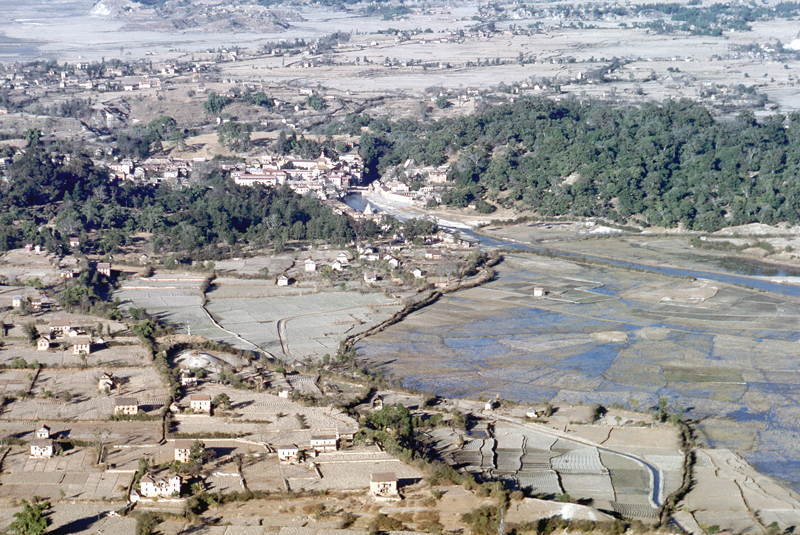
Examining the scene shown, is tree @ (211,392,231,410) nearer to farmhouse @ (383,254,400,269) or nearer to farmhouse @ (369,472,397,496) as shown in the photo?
farmhouse @ (369,472,397,496)

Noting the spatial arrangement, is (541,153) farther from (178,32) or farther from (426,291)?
(178,32)

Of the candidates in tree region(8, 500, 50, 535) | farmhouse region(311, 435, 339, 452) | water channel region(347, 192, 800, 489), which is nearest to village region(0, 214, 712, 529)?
farmhouse region(311, 435, 339, 452)

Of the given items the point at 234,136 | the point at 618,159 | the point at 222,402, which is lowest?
the point at 222,402

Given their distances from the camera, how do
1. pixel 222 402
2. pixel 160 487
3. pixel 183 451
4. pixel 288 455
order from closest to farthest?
pixel 160 487, pixel 183 451, pixel 288 455, pixel 222 402

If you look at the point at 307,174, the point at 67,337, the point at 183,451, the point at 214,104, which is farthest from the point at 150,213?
the point at 183,451

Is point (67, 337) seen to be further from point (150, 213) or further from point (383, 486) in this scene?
point (150, 213)

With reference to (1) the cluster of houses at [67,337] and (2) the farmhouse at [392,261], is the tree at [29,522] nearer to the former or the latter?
(1) the cluster of houses at [67,337]

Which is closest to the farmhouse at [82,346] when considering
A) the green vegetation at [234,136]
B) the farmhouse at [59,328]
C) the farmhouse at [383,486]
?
the farmhouse at [59,328]
